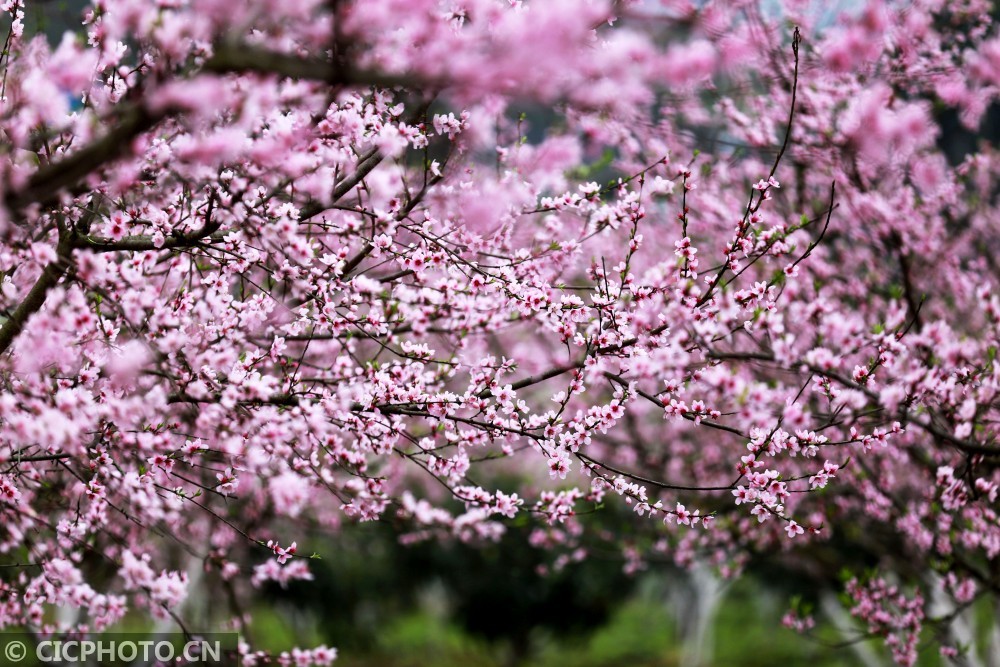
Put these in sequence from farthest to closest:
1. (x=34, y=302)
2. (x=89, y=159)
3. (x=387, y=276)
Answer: (x=387, y=276) < (x=34, y=302) < (x=89, y=159)

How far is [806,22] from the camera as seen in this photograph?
7.07m

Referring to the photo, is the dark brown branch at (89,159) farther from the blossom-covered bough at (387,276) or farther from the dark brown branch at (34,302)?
the dark brown branch at (34,302)

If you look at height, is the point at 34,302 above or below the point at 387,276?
below

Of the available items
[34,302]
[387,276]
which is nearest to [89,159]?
[34,302]

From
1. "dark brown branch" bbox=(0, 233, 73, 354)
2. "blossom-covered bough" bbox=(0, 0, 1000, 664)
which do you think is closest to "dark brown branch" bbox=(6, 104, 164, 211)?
"blossom-covered bough" bbox=(0, 0, 1000, 664)

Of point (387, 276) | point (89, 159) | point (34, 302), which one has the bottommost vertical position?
point (89, 159)

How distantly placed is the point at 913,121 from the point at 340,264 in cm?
278

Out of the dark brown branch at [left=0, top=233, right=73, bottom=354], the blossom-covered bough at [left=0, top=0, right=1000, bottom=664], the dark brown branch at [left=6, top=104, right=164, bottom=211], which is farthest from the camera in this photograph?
the dark brown branch at [left=0, top=233, right=73, bottom=354]

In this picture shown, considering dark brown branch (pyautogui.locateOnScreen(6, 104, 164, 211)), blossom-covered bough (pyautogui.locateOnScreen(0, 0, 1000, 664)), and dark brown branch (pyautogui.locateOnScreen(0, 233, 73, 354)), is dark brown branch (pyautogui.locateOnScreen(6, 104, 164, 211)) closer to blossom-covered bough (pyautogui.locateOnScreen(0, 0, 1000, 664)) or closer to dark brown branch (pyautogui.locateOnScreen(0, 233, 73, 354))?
blossom-covered bough (pyautogui.locateOnScreen(0, 0, 1000, 664))

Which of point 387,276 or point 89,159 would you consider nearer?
point 89,159

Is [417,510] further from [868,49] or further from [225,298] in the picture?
[868,49]

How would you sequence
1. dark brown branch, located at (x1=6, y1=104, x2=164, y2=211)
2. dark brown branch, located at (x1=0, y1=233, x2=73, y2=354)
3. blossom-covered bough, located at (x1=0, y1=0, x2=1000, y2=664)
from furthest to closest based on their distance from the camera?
1. dark brown branch, located at (x1=0, y1=233, x2=73, y2=354)
2. blossom-covered bough, located at (x1=0, y1=0, x2=1000, y2=664)
3. dark brown branch, located at (x1=6, y1=104, x2=164, y2=211)

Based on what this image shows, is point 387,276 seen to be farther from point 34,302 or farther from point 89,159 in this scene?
point 89,159

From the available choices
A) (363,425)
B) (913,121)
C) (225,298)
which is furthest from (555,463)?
(913,121)
